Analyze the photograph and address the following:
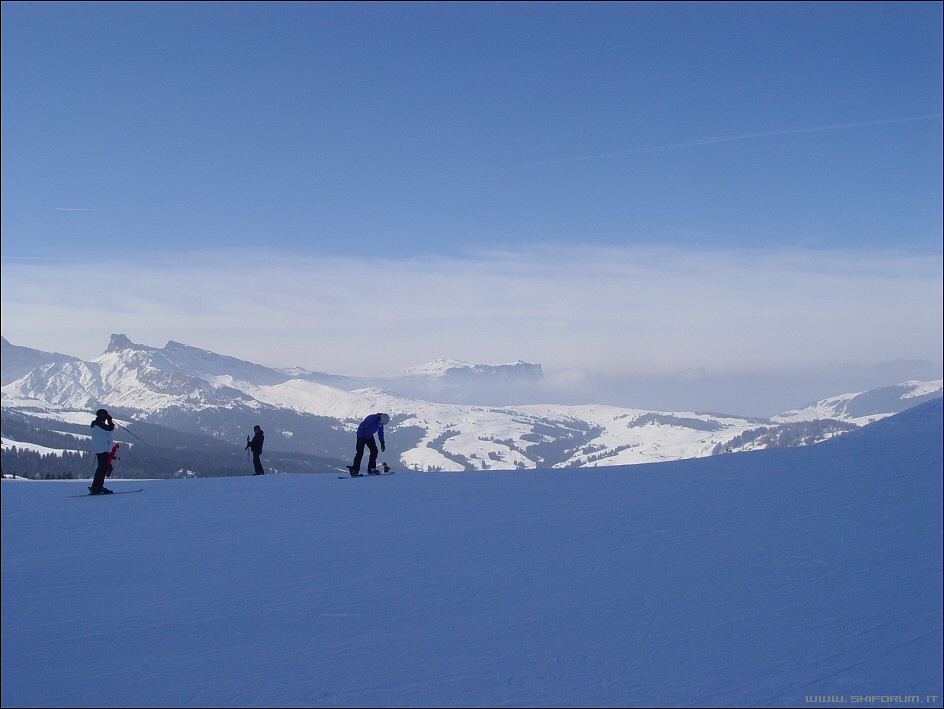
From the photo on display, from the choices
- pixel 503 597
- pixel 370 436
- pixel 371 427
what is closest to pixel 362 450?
pixel 370 436

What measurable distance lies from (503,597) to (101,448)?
11199mm

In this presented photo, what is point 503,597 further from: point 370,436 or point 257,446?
point 257,446

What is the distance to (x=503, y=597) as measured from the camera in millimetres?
8078

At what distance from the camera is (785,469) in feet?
45.1

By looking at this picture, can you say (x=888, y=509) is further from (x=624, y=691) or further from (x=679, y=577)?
(x=624, y=691)

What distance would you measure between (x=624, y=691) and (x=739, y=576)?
10.3 ft

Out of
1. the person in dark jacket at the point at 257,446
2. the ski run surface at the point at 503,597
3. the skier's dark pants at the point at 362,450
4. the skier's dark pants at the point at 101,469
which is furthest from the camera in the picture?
the person in dark jacket at the point at 257,446

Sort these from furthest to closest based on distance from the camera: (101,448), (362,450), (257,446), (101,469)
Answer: (257,446), (362,450), (101,448), (101,469)

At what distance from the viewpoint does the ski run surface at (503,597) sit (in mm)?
6191

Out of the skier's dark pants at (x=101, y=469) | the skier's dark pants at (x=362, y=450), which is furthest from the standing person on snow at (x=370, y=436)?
the skier's dark pants at (x=101, y=469)

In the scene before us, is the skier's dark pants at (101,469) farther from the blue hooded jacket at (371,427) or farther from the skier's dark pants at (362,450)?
the blue hooded jacket at (371,427)

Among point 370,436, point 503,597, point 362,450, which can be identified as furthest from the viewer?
point 370,436

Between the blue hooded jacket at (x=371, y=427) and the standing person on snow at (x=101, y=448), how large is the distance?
5848 mm

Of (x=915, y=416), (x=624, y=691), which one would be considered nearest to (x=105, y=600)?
(x=624, y=691)
